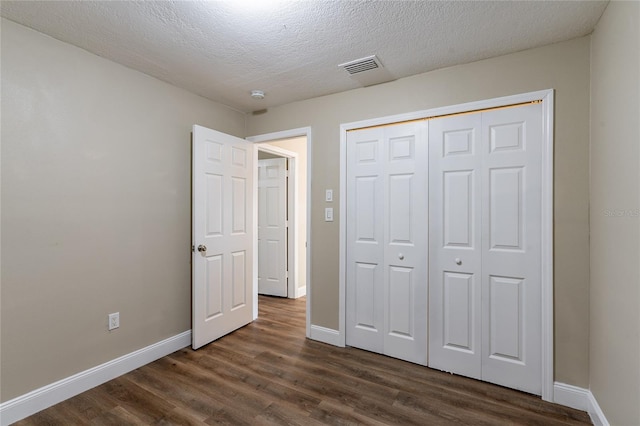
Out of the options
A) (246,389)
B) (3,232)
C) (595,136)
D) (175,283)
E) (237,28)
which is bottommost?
(246,389)

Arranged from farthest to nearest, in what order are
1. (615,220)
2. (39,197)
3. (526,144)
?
1. (526,144)
2. (39,197)
3. (615,220)

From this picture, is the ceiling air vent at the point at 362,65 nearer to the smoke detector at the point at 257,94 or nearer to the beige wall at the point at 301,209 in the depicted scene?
the smoke detector at the point at 257,94

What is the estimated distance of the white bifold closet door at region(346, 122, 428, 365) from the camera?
254 centimetres

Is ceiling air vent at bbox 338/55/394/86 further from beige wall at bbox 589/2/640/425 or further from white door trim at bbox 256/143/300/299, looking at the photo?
white door trim at bbox 256/143/300/299

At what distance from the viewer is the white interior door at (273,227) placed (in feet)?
14.9

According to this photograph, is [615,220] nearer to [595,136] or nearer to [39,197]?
[595,136]

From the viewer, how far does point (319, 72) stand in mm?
2521

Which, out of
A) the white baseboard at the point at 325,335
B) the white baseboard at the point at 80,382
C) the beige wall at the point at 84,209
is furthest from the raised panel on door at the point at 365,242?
the white baseboard at the point at 80,382

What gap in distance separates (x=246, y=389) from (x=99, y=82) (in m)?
2.51

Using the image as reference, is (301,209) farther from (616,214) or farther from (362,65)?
(616,214)

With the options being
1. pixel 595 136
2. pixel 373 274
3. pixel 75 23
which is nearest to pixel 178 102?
pixel 75 23

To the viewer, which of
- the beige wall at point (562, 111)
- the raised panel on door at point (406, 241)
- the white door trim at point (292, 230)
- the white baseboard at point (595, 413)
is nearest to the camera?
the white baseboard at point (595, 413)

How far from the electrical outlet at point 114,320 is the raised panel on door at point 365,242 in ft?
6.29

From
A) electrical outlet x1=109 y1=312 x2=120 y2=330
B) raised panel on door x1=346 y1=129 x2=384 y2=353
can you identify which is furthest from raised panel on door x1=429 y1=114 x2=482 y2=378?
electrical outlet x1=109 y1=312 x2=120 y2=330
